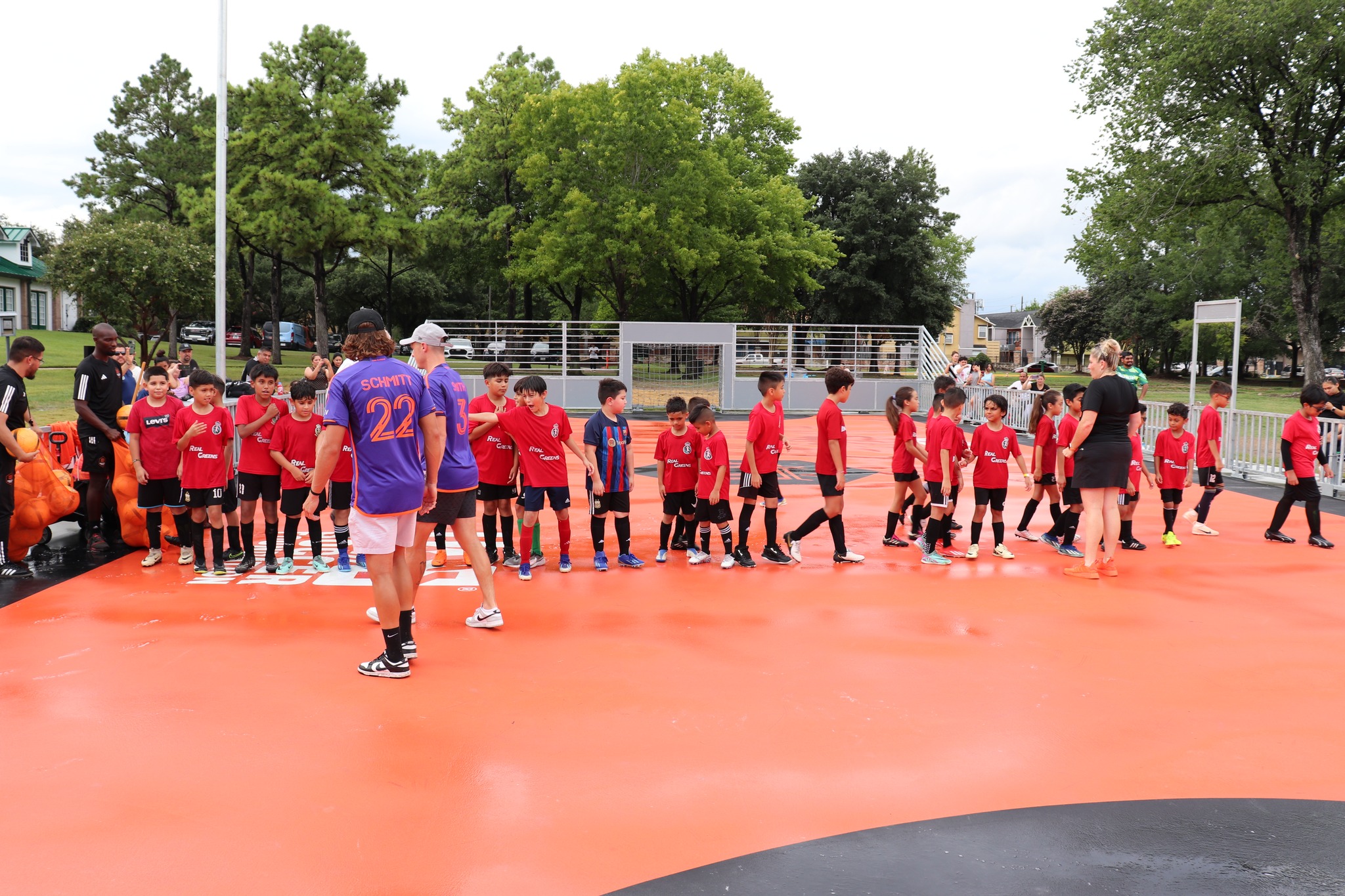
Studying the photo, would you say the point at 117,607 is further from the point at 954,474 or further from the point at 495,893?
the point at 954,474

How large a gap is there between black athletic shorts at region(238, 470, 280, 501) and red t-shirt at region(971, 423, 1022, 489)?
587cm

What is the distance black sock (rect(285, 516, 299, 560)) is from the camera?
753 cm

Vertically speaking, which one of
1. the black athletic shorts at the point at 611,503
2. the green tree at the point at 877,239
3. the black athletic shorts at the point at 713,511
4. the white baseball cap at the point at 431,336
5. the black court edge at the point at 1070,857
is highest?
the green tree at the point at 877,239

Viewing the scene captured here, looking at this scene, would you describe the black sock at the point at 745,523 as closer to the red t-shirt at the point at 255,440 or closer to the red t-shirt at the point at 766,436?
the red t-shirt at the point at 766,436

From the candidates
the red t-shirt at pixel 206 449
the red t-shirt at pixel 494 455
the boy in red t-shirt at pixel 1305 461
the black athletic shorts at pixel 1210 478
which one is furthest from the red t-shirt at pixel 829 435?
the red t-shirt at pixel 206 449

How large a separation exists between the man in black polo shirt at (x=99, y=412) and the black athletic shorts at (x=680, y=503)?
4.83 metres

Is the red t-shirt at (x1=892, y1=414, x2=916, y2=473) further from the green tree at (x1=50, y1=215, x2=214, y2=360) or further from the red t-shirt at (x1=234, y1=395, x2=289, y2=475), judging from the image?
the green tree at (x1=50, y1=215, x2=214, y2=360)

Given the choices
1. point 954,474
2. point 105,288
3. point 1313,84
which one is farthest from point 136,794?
point 1313,84

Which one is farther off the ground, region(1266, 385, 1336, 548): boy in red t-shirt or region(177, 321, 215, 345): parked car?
region(177, 321, 215, 345): parked car

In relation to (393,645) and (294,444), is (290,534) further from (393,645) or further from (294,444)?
(393,645)

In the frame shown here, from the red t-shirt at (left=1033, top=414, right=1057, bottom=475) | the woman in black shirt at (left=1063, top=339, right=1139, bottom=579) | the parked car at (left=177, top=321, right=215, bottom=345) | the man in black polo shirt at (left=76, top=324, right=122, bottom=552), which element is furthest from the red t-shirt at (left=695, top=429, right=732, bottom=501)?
the parked car at (left=177, top=321, right=215, bottom=345)

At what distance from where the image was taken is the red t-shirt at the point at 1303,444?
8539 mm

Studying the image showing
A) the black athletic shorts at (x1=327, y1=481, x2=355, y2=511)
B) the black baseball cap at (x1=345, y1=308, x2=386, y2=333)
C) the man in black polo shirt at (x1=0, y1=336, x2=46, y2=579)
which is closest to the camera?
the black baseball cap at (x1=345, y1=308, x2=386, y2=333)

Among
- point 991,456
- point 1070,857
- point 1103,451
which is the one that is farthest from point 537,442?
point 1070,857
